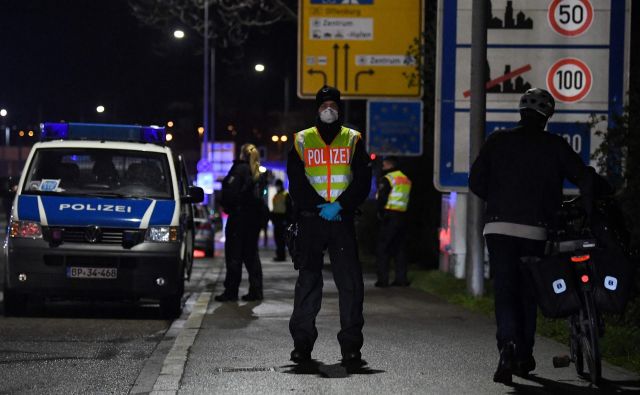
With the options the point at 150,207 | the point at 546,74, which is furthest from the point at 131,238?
the point at 546,74

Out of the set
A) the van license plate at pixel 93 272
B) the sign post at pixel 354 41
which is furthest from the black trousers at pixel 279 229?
the van license plate at pixel 93 272

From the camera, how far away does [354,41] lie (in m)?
21.9

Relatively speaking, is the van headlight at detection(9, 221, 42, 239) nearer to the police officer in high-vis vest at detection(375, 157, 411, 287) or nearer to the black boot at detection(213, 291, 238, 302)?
the black boot at detection(213, 291, 238, 302)

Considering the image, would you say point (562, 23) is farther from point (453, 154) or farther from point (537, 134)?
point (537, 134)

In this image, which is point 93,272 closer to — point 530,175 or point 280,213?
point 530,175

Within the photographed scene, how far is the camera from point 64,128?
13891mm

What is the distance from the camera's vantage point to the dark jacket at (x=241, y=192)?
47.8 feet

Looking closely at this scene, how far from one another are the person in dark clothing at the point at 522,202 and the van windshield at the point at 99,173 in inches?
230

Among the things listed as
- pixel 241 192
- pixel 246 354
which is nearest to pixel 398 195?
pixel 241 192

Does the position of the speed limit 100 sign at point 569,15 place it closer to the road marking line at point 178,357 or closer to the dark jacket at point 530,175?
the road marking line at point 178,357

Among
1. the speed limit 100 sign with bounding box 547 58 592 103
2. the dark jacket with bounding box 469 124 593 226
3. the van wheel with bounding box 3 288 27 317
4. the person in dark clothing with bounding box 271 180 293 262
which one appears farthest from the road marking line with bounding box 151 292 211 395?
the person in dark clothing with bounding box 271 180 293 262

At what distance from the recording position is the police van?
12273mm

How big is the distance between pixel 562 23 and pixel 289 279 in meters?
6.94

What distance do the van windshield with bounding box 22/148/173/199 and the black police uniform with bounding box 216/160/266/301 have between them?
132 cm
